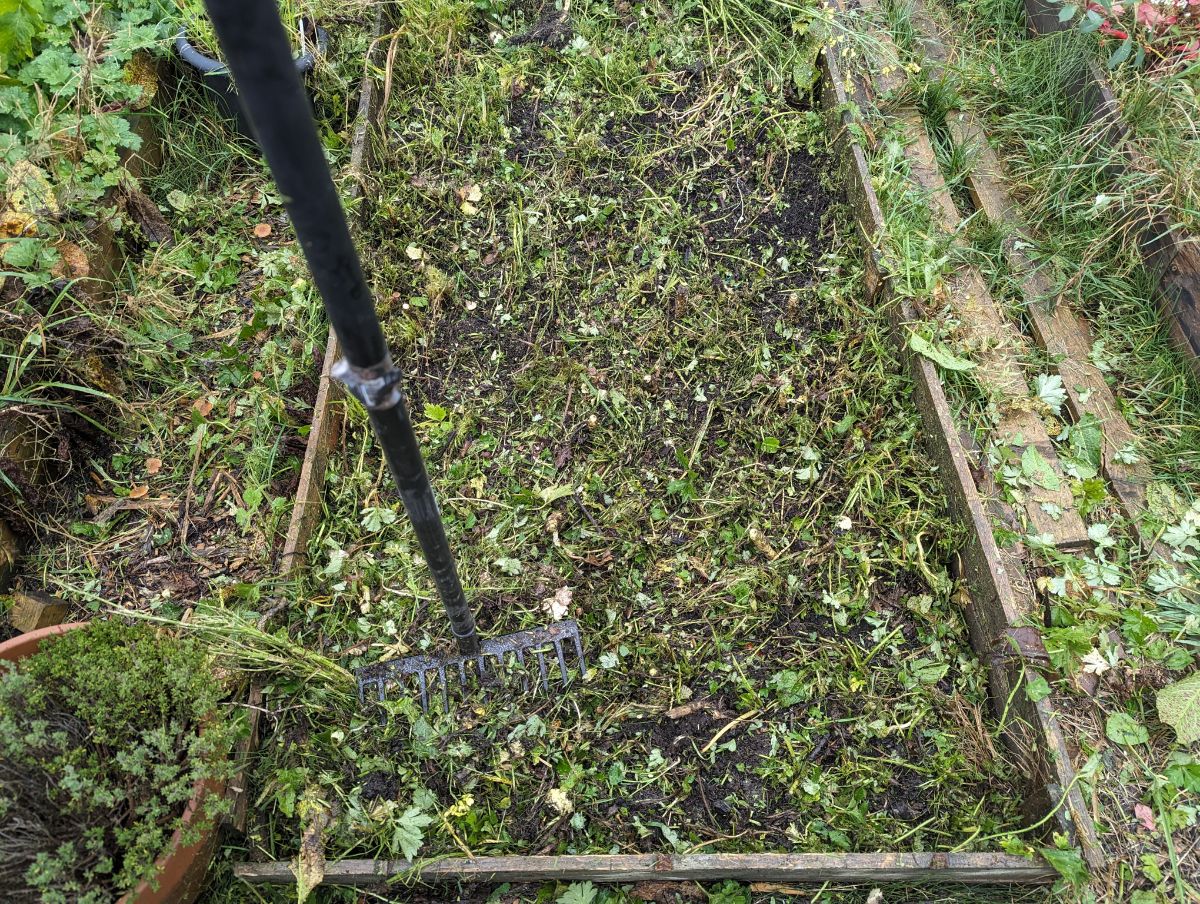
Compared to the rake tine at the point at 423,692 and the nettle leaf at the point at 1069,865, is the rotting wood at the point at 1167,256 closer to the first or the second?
the nettle leaf at the point at 1069,865

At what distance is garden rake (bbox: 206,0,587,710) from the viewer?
99 centimetres

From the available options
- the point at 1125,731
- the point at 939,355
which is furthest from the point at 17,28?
the point at 1125,731

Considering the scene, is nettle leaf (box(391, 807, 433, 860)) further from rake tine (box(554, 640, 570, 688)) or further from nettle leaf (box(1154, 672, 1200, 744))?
nettle leaf (box(1154, 672, 1200, 744))

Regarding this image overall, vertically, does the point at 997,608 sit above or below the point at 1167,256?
below

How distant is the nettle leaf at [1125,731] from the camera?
2197 mm

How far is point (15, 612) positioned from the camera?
2.35 meters

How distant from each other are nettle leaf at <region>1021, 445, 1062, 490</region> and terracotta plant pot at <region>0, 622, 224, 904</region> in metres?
2.60

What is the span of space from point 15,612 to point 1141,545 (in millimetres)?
3514

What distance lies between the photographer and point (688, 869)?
2006 millimetres

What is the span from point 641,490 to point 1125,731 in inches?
62.1

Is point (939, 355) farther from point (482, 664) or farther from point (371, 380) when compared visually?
point (371, 380)

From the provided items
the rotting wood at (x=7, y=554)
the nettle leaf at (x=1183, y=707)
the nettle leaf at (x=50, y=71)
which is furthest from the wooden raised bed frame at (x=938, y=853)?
the nettle leaf at (x=50, y=71)

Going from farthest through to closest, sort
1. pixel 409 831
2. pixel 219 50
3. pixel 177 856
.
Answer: pixel 219 50 < pixel 409 831 < pixel 177 856

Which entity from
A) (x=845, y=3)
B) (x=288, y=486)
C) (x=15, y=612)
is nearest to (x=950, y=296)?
(x=845, y=3)
